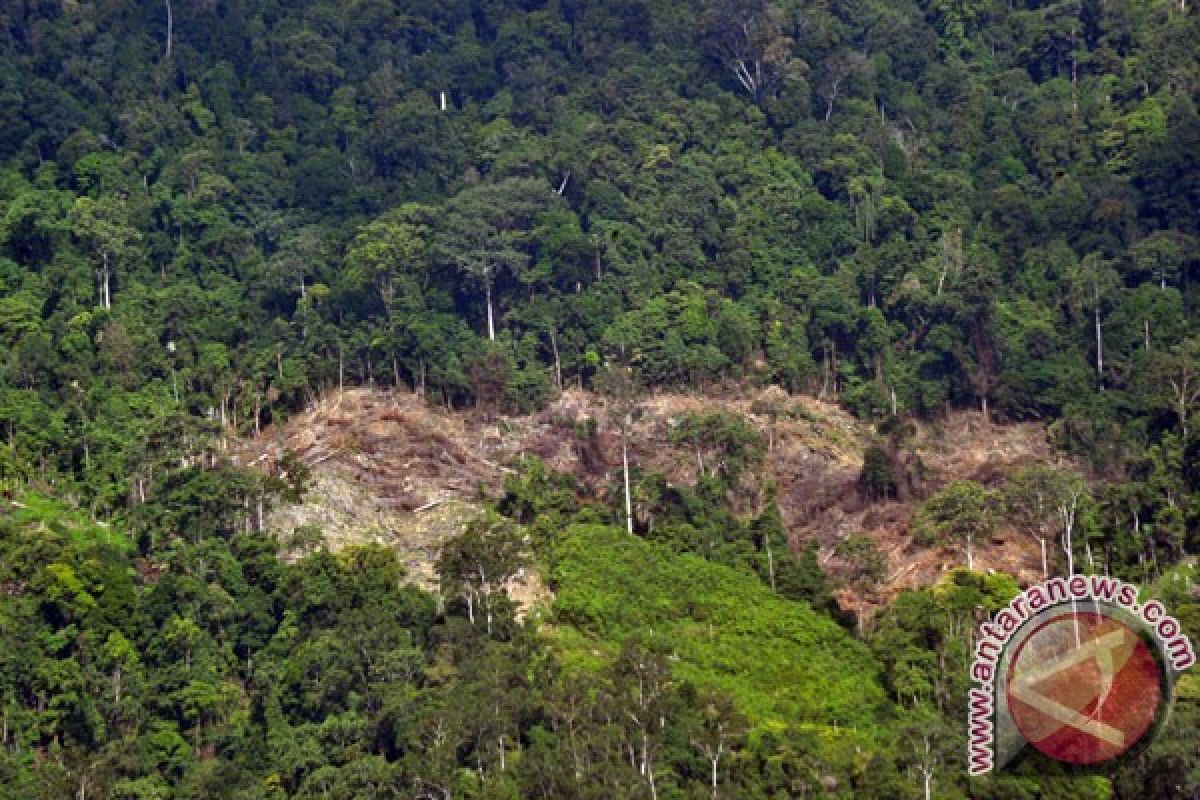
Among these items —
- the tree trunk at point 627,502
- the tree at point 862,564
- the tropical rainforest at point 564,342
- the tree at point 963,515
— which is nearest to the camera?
the tropical rainforest at point 564,342

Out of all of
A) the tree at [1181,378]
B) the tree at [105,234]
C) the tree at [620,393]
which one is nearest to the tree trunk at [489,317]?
the tree at [620,393]

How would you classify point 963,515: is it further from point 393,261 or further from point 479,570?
point 393,261

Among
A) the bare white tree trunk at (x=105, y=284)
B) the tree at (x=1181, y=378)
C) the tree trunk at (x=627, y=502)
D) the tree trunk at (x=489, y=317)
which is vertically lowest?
the tree trunk at (x=627, y=502)

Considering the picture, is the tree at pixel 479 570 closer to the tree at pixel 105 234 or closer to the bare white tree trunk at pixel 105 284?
the tree at pixel 105 234

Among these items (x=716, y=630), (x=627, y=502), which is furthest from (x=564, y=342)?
(x=716, y=630)

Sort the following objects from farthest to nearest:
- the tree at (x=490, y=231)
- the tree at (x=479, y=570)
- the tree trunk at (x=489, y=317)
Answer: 1. the tree at (x=490, y=231)
2. the tree trunk at (x=489, y=317)
3. the tree at (x=479, y=570)

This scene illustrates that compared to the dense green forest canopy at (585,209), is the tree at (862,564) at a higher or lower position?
lower
